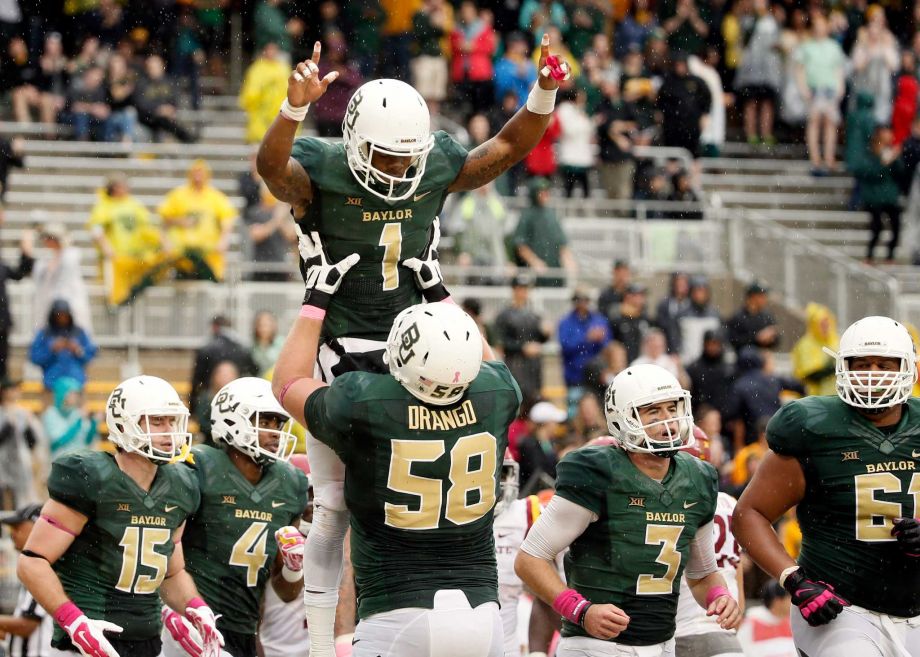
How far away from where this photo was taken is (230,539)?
8305 mm

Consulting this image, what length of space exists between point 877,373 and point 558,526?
5.02 ft

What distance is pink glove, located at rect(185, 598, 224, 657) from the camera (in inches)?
302

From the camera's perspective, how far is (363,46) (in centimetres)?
1970

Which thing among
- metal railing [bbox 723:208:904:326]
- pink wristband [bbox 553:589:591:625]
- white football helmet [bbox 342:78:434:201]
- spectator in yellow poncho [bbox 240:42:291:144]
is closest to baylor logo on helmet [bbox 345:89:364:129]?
white football helmet [bbox 342:78:434:201]

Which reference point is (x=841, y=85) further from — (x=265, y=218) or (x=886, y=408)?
(x=886, y=408)

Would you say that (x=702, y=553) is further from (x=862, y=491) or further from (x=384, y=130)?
(x=384, y=130)

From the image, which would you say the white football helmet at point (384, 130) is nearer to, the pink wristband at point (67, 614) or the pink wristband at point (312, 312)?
the pink wristband at point (312, 312)

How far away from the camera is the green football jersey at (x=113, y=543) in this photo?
763 centimetres

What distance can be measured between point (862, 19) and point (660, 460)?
15.9m

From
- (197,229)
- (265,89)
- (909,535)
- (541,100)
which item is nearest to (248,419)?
(541,100)

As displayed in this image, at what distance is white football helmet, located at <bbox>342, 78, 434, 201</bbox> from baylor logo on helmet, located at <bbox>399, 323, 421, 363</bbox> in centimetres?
75

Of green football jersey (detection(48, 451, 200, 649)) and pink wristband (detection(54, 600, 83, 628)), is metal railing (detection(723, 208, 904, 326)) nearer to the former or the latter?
green football jersey (detection(48, 451, 200, 649))

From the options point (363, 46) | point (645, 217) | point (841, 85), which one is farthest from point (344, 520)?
point (841, 85)

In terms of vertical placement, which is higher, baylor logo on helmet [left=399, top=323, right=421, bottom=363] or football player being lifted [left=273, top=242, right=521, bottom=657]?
baylor logo on helmet [left=399, top=323, right=421, bottom=363]
